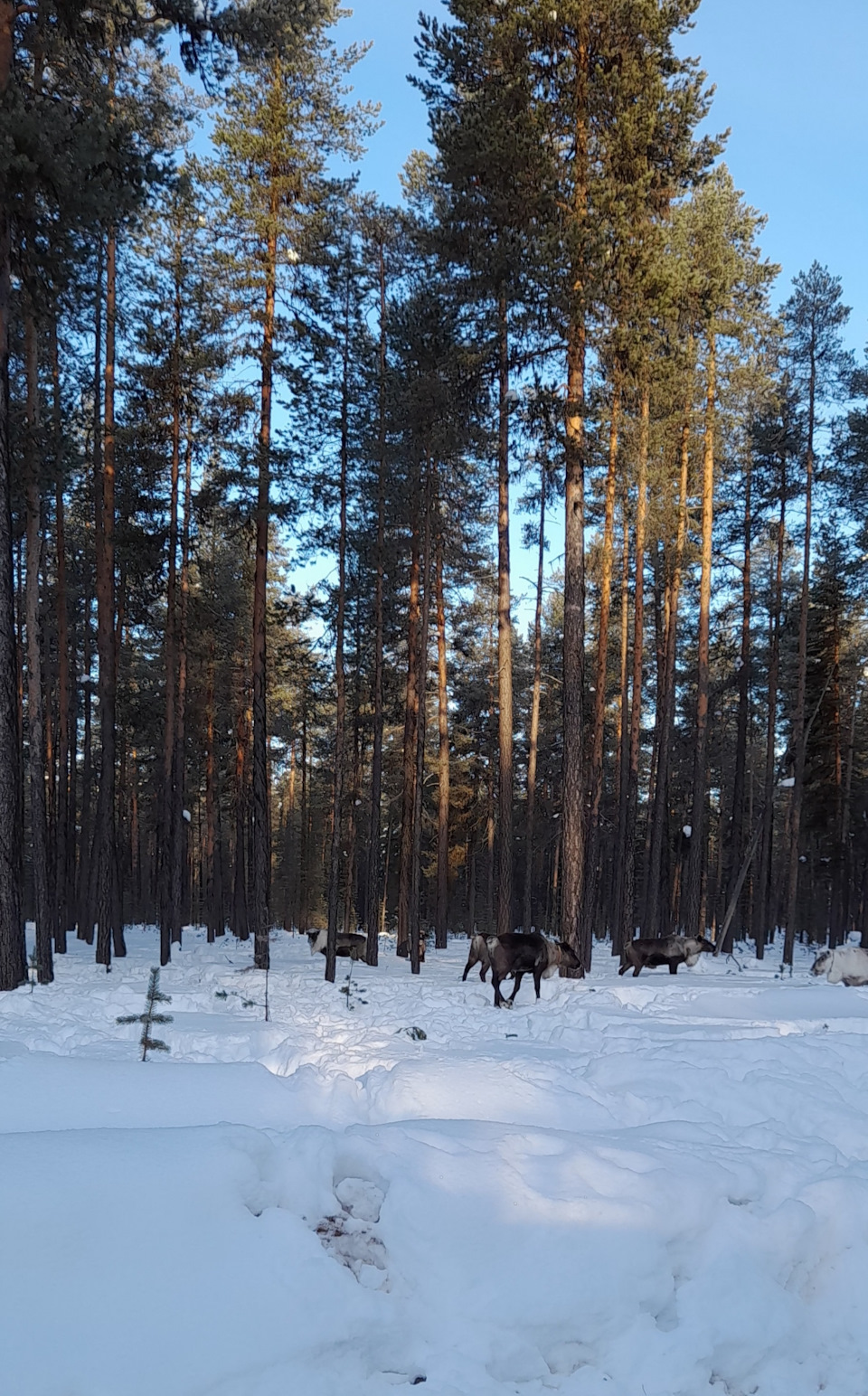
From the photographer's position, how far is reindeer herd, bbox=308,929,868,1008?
13484mm

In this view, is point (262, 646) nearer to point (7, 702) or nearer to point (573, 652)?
point (573, 652)

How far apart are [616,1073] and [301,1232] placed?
4.47 metres

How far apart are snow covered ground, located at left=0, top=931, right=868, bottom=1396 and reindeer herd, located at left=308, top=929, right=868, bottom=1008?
24.5 ft

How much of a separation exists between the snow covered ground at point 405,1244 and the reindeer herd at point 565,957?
7466 millimetres

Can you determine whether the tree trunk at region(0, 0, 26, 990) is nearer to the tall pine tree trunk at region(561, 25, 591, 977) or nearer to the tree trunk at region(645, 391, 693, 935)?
the tall pine tree trunk at region(561, 25, 591, 977)

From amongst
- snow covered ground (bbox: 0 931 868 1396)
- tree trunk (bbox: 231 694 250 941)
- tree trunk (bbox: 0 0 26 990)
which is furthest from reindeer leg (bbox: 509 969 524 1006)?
tree trunk (bbox: 231 694 250 941)

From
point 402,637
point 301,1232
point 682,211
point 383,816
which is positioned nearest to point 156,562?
point 402,637

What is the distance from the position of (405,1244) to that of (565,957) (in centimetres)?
1195

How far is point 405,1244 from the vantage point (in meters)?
3.42

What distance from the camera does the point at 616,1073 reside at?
7.13 meters

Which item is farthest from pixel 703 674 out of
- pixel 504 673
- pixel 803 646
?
pixel 504 673

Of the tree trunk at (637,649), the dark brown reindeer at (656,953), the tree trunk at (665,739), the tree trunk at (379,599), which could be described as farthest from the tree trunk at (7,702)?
the tree trunk at (665,739)

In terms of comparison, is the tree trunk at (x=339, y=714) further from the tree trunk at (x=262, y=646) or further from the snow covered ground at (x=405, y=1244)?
the snow covered ground at (x=405, y=1244)

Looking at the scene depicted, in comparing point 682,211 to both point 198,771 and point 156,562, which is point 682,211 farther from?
point 198,771
